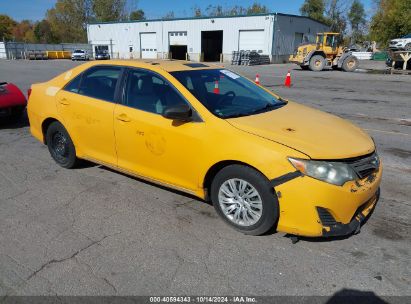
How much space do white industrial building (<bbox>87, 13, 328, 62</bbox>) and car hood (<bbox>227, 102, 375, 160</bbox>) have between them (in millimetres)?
38381

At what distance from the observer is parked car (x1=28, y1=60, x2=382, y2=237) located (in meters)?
3.03

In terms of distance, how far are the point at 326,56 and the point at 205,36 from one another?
24.2 metres

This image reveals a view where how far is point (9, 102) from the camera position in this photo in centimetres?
746

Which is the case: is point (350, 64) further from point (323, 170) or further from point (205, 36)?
point (323, 170)

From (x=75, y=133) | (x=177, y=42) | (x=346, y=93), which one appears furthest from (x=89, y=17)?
(x=75, y=133)

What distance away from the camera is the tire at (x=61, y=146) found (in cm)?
496

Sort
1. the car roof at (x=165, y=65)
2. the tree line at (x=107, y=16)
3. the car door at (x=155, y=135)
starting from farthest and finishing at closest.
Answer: the tree line at (x=107, y=16) < the car roof at (x=165, y=65) < the car door at (x=155, y=135)

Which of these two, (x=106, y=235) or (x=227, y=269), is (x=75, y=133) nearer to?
(x=106, y=235)

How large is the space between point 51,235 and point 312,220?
2.43 m

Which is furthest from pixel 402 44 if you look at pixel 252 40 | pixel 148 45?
pixel 148 45

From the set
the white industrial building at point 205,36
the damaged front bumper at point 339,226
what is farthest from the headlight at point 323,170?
the white industrial building at point 205,36

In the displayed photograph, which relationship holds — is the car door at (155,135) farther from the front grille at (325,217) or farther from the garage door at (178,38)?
the garage door at (178,38)

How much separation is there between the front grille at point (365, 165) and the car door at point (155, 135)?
1388 millimetres

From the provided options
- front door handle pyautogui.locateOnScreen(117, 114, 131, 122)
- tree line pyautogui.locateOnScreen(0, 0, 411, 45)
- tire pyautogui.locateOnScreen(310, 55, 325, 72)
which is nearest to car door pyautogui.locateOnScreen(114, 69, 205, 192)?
front door handle pyautogui.locateOnScreen(117, 114, 131, 122)
